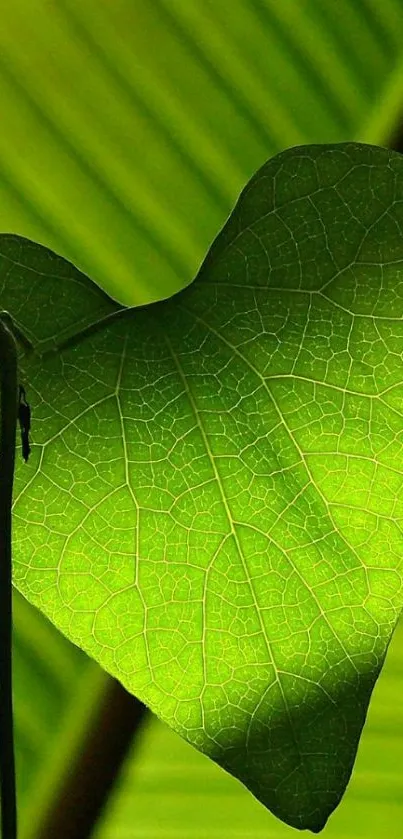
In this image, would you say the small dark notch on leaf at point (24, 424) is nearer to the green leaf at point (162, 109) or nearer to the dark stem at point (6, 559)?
the dark stem at point (6, 559)

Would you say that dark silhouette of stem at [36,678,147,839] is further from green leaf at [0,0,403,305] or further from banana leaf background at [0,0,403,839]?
green leaf at [0,0,403,305]

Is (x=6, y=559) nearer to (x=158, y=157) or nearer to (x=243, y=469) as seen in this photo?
(x=243, y=469)

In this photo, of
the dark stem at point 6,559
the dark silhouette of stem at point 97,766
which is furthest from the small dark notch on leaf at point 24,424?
the dark silhouette of stem at point 97,766

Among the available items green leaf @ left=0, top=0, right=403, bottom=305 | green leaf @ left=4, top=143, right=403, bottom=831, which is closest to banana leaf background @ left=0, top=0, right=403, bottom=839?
green leaf @ left=0, top=0, right=403, bottom=305

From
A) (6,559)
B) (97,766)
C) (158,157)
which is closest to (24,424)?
(6,559)

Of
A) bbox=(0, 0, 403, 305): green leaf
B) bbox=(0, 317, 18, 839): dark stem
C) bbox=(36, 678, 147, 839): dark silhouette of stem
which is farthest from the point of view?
bbox=(0, 0, 403, 305): green leaf
